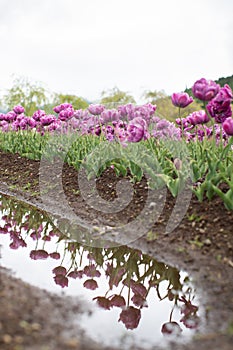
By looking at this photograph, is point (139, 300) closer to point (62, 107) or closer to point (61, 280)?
point (61, 280)

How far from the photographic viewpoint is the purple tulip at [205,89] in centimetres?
373

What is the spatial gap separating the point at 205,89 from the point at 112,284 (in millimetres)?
1858

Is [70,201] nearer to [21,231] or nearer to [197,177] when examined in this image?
[21,231]

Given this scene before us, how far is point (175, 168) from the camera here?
4.50 meters

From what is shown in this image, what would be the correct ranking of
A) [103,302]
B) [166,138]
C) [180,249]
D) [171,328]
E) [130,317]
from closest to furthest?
1. [171,328]
2. [130,317]
3. [103,302]
4. [180,249]
5. [166,138]

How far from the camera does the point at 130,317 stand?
2.71 meters

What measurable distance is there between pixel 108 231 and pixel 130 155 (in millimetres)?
1343

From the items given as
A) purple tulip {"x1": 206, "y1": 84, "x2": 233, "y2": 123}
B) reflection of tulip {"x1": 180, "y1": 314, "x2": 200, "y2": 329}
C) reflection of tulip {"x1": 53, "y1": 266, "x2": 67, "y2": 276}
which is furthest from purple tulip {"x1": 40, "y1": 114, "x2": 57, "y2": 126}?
reflection of tulip {"x1": 180, "y1": 314, "x2": 200, "y2": 329}

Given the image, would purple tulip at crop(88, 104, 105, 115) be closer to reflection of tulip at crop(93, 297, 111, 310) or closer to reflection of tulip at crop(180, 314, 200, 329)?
reflection of tulip at crop(93, 297, 111, 310)

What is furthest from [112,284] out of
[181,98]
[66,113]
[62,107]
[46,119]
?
[46,119]

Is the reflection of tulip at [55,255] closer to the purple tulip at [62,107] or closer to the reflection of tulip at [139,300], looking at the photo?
the reflection of tulip at [139,300]

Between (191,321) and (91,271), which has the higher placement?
(91,271)

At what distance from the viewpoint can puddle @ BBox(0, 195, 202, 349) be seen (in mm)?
2494

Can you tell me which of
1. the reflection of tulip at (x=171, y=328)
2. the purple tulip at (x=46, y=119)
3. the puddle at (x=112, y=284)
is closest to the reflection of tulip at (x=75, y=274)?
the puddle at (x=112, y=284)
